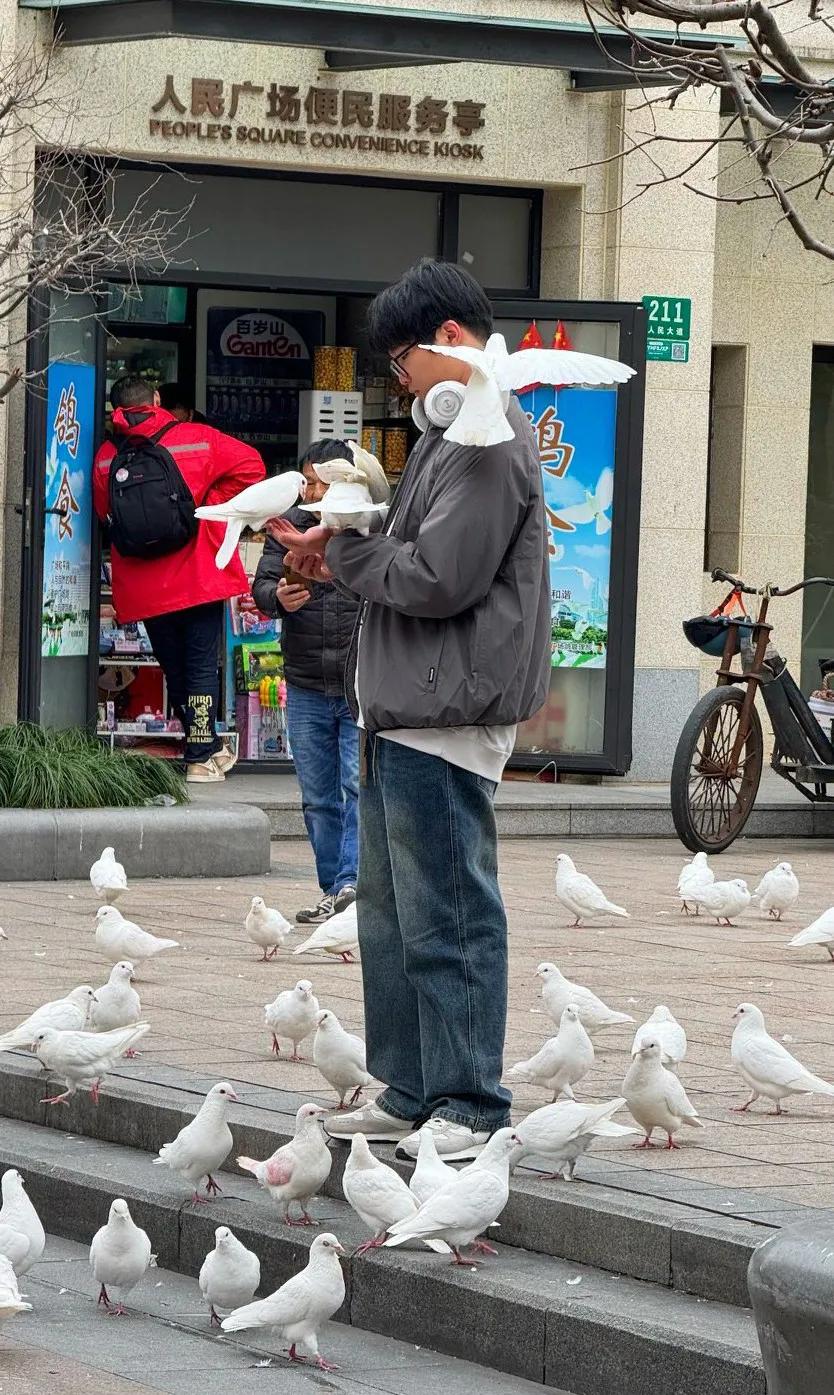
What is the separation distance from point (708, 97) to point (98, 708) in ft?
17.6

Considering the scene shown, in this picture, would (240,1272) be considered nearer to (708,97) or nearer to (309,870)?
(309,870)

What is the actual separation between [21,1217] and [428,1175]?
87 centimetres

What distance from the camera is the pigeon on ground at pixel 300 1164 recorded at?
5.51m

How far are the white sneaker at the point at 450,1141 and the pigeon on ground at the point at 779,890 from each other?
17.2ft

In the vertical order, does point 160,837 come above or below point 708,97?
below

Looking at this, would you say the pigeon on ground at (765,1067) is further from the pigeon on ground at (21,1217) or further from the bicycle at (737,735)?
the bicycle at (737,735)

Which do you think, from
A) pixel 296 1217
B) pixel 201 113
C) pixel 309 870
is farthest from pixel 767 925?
pixel 201 113

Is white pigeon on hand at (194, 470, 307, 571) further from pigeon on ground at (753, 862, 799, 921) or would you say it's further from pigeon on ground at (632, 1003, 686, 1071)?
pigeon on ground at (753, 862, 799, 921)

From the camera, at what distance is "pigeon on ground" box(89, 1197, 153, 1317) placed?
5.31 metres

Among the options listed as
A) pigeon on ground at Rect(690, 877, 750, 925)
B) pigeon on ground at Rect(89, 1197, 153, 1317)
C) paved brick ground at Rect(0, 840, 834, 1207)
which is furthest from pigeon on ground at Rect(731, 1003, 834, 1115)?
pigeon on ground at Rect(690, 877, 750, 925)

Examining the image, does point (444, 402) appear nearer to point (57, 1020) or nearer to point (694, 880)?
point (57, 1020)

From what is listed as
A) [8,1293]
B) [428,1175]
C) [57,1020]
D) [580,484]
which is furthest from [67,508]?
[8,1293]

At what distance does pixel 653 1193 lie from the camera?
536 centimetres

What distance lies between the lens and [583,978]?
28.7ft
